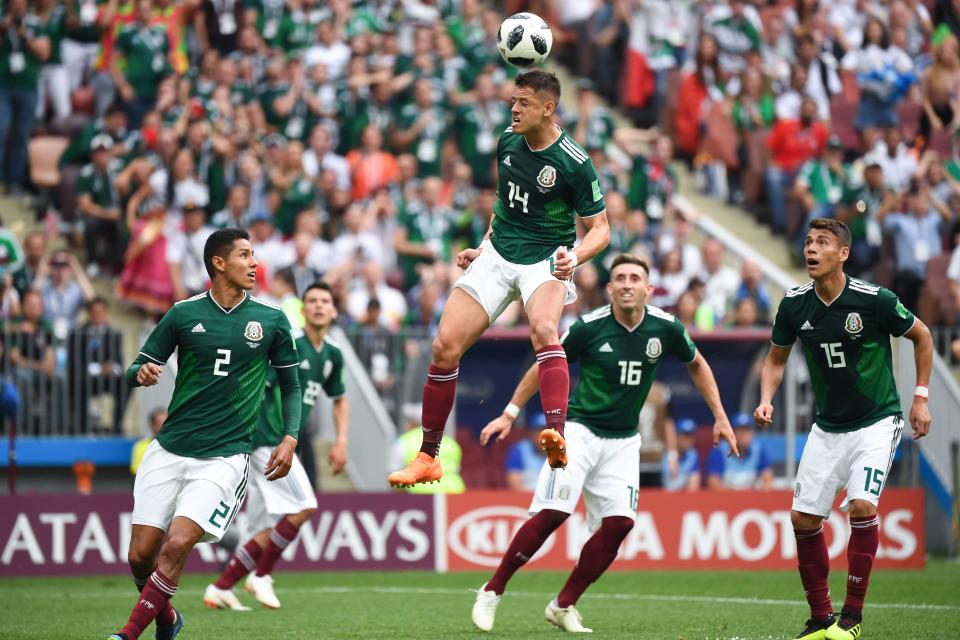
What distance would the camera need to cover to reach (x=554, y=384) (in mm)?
10258

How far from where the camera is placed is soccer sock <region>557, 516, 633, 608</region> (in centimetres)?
1144

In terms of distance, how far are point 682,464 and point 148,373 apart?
391 inches

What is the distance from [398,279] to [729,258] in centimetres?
471

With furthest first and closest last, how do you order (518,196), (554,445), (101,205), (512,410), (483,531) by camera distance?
(101,205), (483,531), (512,410), (518,196), (554,445)

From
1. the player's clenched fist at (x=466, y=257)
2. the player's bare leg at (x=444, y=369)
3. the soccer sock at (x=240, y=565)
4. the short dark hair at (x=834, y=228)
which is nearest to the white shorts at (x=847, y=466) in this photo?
the short dark hair at (x=834, y=228)

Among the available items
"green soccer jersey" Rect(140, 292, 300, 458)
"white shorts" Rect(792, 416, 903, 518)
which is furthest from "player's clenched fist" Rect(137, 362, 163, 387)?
"white shorts" Rect(792, 416, 903, 518)

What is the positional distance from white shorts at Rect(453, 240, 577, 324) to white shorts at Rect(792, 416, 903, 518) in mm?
1916

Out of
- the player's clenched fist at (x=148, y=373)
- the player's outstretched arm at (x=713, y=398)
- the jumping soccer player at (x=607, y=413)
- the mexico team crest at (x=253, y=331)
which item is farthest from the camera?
the jumping soccer player at (x=607, y=413)

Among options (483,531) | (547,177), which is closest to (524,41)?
(547,177)

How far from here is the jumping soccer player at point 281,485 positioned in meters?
13.2

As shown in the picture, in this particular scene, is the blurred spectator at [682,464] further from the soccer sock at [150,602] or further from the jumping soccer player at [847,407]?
the soccer sock at [150,602]

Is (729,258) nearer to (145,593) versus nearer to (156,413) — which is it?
(156,413)

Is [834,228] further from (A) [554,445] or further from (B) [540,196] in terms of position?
(A) [554,445]

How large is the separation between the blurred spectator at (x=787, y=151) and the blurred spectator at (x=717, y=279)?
2467mm
